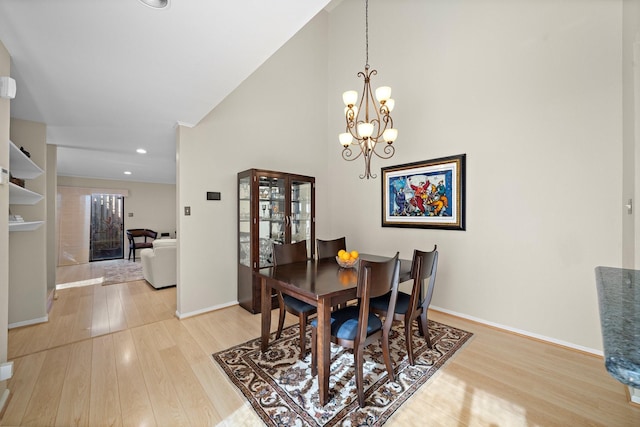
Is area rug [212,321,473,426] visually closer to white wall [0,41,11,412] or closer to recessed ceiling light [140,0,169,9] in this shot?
white wall [0,41,11,412]

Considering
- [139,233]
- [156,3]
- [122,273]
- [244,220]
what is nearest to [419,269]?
[156,3]

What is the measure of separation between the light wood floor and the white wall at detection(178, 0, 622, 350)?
0.52 meters

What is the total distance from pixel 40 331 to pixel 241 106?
3.32m

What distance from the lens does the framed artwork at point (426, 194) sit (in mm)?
2972

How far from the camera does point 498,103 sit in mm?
2701

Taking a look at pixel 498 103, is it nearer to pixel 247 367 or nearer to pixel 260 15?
pixel 260 15

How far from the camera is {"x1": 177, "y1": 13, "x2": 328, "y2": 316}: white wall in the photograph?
3090 millimetres

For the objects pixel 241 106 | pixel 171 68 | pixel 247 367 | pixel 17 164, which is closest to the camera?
pixel 171 68

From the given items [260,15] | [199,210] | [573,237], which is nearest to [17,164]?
[199,210]

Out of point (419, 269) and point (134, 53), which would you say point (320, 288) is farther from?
point (134, 53)

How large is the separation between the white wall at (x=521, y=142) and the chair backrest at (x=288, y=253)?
149 centimetres

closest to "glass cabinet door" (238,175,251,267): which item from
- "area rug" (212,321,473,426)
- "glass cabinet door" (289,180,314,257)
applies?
"glass cabinet door" (289,180,314,257)

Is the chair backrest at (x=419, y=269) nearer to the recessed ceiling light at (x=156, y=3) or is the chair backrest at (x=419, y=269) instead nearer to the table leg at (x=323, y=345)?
the table leg at (x=323, y=345)

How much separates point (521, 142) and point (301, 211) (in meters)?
2.72
